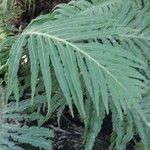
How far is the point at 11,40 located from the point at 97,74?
14.7 inches

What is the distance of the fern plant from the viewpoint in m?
1.61

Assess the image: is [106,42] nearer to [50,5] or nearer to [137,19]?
[137,19]

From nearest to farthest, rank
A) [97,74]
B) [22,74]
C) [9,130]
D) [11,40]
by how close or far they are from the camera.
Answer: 1. [97,74]
2. [11,40]
3. [9,130]
4. [22,74]

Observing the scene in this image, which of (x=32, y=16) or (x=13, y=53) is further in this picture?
(x=32, y=16)

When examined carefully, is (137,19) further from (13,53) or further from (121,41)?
(13,53)

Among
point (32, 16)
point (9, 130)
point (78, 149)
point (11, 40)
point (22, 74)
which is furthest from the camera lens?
point (32, 16)

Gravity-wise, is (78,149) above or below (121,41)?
below

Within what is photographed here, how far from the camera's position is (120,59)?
167 cm

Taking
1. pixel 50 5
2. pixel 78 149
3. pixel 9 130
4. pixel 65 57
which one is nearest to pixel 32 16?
pixel 50 5

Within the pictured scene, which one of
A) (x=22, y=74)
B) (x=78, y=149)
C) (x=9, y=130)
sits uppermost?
(x=22, y=74)

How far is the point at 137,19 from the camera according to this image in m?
2.11

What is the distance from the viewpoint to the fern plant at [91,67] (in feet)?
5.30

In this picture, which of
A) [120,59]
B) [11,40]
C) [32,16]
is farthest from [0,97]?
[32,16]

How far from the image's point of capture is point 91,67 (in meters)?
1.66
